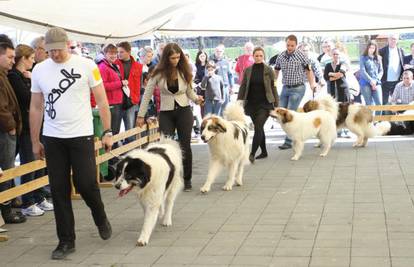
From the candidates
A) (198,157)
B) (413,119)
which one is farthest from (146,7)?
(413,119)

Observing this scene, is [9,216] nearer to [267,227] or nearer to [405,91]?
[267,227]

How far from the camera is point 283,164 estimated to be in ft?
32.5

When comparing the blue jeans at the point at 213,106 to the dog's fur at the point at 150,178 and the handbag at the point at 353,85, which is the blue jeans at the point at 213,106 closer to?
the handbag at the point at 353,85

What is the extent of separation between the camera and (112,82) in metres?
A: 9.34

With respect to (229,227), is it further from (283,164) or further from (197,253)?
(283,164)

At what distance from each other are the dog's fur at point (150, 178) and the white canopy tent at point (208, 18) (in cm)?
270

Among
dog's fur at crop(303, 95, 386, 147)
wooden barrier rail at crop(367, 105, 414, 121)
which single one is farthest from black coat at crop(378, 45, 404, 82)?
dog's fur at crop(303, 95, 386, 147)

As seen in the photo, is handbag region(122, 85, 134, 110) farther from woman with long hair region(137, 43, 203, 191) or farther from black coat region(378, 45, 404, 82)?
black coat region(378, 45, 404, 82)

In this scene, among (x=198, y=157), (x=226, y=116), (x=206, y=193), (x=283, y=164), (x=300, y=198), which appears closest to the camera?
(x=300, y=198)

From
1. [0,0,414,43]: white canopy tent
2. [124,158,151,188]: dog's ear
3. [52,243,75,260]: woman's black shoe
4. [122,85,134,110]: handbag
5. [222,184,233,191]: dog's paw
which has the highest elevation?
[0,0,414,43]: white canopy tent

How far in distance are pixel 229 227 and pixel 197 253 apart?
90 cm

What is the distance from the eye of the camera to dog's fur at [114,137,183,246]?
5277mm

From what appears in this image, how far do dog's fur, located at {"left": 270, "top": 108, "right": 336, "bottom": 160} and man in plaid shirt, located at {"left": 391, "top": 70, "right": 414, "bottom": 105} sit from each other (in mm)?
3492

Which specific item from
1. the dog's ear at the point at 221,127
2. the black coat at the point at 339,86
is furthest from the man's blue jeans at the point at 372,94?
the dog's ear at the point at 221,127
